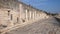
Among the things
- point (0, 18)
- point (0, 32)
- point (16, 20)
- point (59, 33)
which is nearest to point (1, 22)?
point (0, 18)

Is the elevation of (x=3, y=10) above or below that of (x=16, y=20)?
above

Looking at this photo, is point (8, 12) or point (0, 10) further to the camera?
point (8, 12)

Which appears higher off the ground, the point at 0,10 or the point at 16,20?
the point at 0,10

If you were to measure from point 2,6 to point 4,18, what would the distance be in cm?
121

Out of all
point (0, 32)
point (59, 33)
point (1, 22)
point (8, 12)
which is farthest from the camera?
point (8, 12)

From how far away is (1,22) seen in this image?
16.3 meters

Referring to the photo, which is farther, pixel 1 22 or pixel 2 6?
pixel 2 6

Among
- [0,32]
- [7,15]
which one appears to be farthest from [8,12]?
[0,32]

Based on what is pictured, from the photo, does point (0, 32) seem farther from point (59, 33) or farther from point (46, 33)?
point (59, 33)

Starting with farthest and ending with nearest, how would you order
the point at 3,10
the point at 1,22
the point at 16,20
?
the point at 16,20
the point at 3,10
the point at 1,22

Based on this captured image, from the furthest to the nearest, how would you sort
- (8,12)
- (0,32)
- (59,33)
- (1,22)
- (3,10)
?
(8,12) → (3,10) → (1,22) → (0,32) → (59,33)

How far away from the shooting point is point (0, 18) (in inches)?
649

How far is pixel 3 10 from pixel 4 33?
9.56 metres

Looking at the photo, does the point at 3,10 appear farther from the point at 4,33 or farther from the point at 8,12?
the point at 4,33
